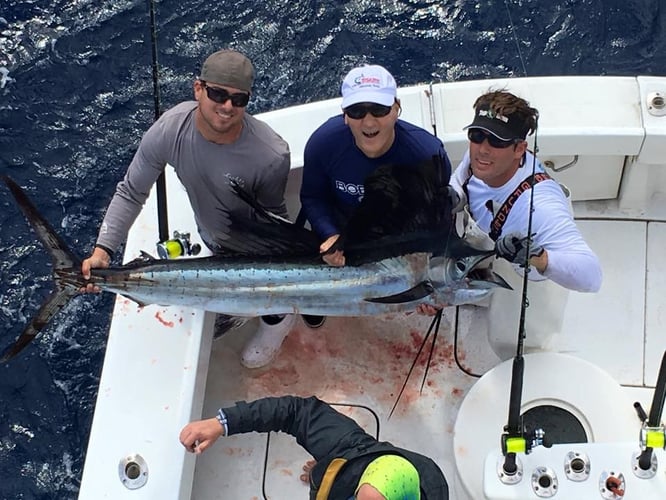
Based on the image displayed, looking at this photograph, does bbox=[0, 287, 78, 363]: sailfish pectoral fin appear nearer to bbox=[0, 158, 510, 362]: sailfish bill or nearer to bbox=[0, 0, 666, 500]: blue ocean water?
bbox=[0, 158, 510, 362]: sailfish bill

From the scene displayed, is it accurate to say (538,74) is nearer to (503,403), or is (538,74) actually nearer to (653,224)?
(653,224)

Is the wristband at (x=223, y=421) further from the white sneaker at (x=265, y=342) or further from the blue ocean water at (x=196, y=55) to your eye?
the blue ocean water at (x=196, y=55)

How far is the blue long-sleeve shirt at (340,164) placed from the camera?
214 cm

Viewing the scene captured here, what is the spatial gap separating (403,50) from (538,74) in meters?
0.73

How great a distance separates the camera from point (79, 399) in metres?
3.43

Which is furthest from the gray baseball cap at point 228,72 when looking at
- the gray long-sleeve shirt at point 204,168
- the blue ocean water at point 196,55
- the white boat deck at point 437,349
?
the blue ocean water at point 196,55

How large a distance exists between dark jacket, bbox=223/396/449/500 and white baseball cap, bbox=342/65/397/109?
79 centimetres

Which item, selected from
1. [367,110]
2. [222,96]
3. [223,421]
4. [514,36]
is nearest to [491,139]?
[367,110]

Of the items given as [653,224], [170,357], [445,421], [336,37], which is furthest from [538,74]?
[170,357]

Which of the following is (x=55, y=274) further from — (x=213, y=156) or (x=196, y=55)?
(x=196, y=55)

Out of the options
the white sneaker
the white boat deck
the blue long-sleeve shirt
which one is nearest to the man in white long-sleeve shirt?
the blue long-sleeve shirt

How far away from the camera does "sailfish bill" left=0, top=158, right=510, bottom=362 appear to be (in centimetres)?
222

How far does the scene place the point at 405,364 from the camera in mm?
2703

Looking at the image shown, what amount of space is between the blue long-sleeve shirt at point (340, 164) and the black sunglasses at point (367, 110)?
0.13 metres
